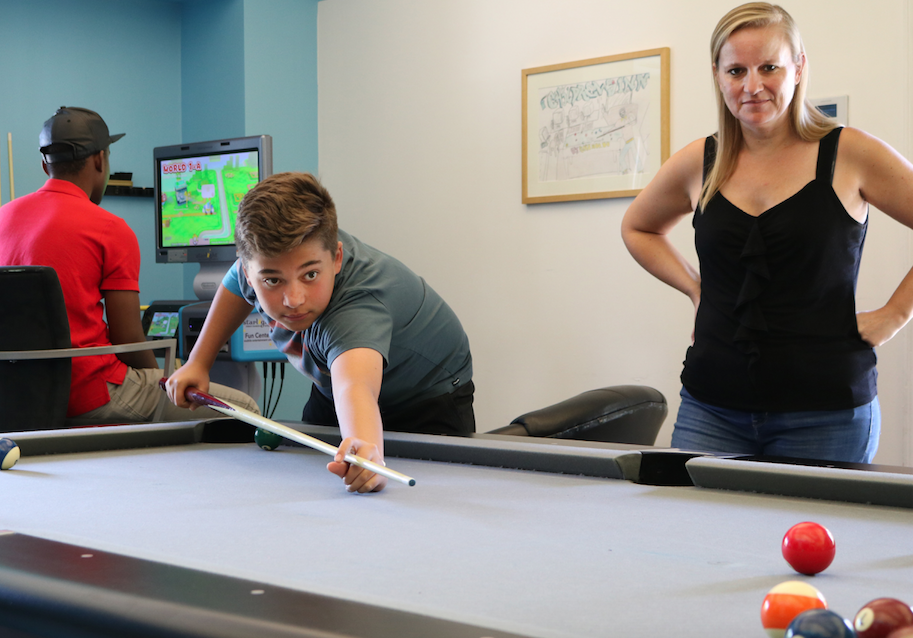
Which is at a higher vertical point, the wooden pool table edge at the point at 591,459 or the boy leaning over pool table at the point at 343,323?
the boy leaning over pool table at the point at 343,323

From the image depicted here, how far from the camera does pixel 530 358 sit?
3.99 m

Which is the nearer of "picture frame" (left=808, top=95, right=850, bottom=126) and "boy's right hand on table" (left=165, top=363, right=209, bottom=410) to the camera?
"boy's right hand on table" (left=165, top=363, right=209, bottom=410)

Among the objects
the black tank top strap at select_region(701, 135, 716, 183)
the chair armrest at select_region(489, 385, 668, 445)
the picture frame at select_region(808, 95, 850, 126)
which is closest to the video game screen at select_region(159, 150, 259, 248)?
the chair armrest at select_region(489, 385, 668, 445)

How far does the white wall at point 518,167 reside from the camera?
3148 mm

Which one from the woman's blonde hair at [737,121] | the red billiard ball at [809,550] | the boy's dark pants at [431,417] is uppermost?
the woman's blonde hair at [737,121]

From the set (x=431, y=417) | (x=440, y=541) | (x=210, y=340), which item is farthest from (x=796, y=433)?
(x=210, y=340)

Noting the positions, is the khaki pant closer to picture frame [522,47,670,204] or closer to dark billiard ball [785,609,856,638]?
picture frame [522,47,670,204]

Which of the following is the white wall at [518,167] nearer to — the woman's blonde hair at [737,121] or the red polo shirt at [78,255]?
the woman's blonde hair at [737,121]

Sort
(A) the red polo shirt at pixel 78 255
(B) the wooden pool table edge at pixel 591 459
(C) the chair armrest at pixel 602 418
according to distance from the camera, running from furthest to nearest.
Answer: (A) the red polo shirt at pixel 78 255 → (C) the chair armrest at pixel 602 418 → (B) the wooden pool table edge at pixel 591 459

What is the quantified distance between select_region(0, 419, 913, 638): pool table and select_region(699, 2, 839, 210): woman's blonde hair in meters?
0.63

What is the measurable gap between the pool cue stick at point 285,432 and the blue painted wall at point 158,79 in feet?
9.42

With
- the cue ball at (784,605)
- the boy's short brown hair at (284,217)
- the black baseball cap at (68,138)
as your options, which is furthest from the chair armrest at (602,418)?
the black baseball cap at (68,138)

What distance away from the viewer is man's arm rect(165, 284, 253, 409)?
1.96 m

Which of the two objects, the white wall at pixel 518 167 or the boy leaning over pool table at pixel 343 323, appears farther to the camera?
the white wall at pixel 518 167
